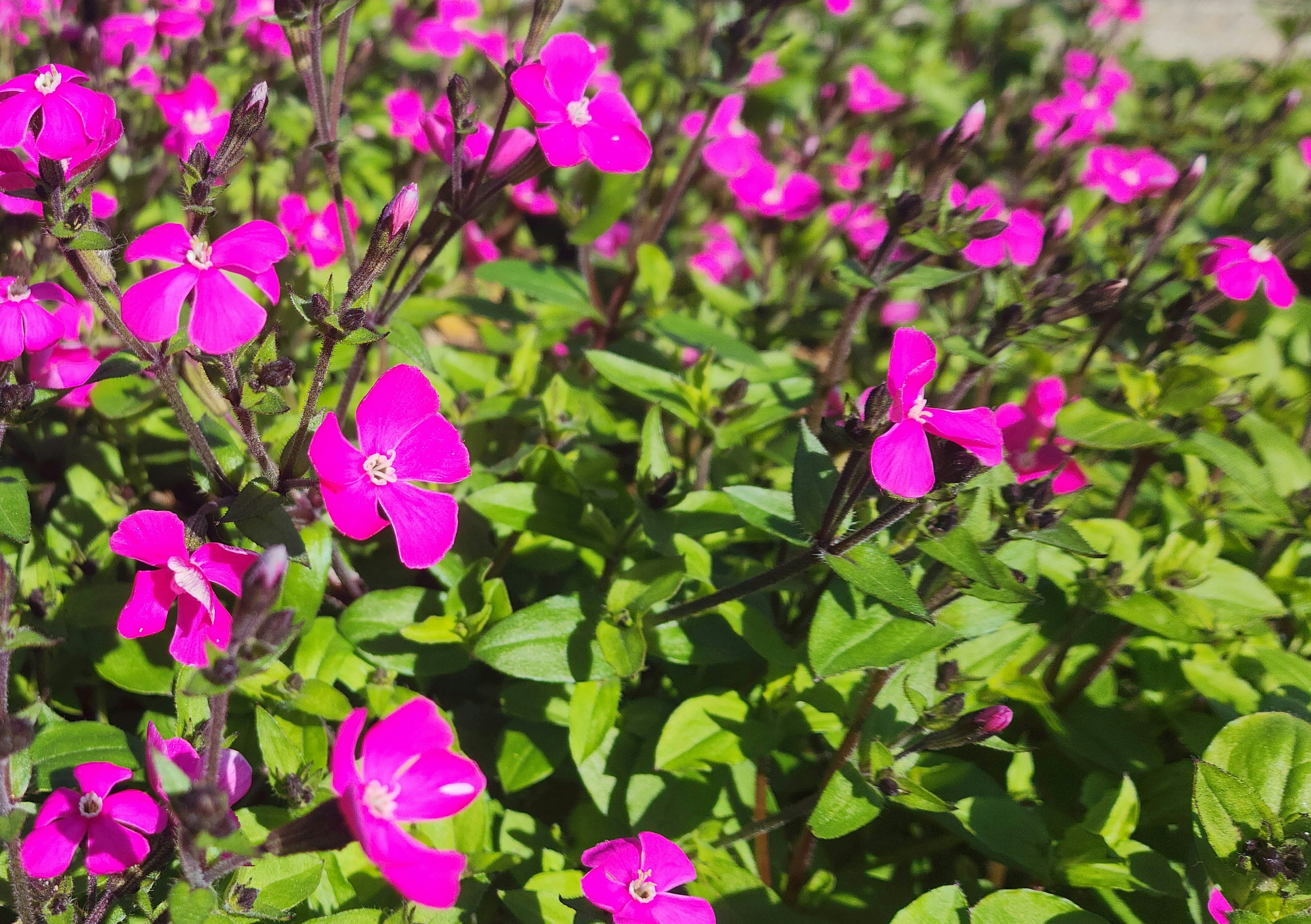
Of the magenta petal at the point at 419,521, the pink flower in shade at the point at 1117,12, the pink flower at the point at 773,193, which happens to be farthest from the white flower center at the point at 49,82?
the pink flower in shade at the point at 1117,12

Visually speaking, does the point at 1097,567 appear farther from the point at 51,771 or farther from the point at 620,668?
the point at 51,771

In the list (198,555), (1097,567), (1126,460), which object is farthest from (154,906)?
(1126,460)

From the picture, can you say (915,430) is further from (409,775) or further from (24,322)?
(24,322)

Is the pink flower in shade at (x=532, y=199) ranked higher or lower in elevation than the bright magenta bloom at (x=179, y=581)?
lower

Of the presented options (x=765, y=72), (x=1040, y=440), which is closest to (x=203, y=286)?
(x=1040, y=440)

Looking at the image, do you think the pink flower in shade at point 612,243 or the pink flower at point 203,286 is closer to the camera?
the pink flower at point 203,286

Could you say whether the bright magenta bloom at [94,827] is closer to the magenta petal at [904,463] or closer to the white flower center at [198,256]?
the white flower center at [198,256]
